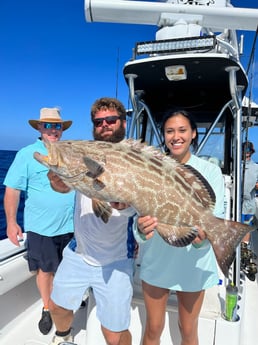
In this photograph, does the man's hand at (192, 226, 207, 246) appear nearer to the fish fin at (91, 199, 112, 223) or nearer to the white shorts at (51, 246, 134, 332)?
the fish fin at (91, 199, 112, 223)

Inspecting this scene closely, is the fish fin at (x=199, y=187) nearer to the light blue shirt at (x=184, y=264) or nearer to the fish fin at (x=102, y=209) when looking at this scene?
the light blue shirt at (x=184, y=264)

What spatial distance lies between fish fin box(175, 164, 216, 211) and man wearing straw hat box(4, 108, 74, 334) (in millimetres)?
1674

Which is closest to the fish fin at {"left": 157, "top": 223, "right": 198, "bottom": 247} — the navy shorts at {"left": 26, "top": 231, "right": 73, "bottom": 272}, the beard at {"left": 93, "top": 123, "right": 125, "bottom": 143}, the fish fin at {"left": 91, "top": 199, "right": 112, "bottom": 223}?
the fish fin at {"left": 91, "top": 199, "right": 112, "bottom": 223}

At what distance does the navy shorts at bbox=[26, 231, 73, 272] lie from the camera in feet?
11.2

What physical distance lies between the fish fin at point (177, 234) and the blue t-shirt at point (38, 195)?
5.25 feet

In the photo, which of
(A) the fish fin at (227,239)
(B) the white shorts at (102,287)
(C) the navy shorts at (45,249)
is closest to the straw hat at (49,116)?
(C) the navy shorts at (45,249)

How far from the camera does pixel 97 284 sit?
2.56 metres

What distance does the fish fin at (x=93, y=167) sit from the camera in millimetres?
1969

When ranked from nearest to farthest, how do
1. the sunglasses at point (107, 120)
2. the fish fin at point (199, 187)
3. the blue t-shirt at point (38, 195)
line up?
the fish fin at point (199, 187) < the sunglasses at point (107, 120) < the blue t-shirt at point (38, 195)

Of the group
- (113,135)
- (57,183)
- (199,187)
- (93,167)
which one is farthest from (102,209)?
(113,135)

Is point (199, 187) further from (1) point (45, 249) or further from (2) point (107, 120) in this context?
(1) point (45, 249)

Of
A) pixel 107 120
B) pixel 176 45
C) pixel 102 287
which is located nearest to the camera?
pixel 102 287

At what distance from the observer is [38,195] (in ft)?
10.9

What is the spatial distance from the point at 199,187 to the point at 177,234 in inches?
14.5
